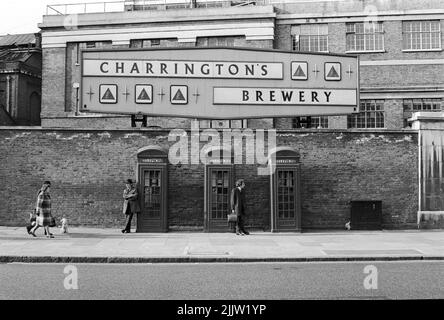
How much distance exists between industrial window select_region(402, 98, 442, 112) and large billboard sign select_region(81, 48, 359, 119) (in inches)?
475

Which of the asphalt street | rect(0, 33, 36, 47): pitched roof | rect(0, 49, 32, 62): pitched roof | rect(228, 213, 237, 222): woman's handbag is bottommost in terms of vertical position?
the asphalt street

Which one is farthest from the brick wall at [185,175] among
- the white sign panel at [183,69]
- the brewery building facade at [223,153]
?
the white sign panel at [183,69]

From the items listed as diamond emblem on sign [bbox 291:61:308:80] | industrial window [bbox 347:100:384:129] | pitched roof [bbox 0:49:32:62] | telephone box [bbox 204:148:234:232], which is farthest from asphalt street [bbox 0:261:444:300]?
pitched roof [bbox 0:49:32:62]

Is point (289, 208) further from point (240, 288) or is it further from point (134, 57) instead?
point (240, 288)

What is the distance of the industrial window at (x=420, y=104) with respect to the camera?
97.9 ft

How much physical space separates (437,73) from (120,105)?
1953 centimetres

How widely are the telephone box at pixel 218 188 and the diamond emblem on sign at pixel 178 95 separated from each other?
7.54ft

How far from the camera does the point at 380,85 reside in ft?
98.6

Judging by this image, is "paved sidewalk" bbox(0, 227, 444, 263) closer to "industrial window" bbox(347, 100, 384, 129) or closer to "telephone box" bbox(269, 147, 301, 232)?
"telephone box" bbox(269, 147, 301, 232)

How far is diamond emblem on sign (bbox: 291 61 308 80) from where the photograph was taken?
19141 millimetres

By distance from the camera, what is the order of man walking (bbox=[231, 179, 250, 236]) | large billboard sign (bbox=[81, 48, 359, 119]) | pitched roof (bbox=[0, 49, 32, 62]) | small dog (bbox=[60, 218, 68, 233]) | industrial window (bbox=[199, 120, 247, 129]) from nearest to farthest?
small dog (bbox=[60, 218, 68, 233]) → man walking (bbox=[231, 179, 250, 236]) → large billboard sign (bbox=[81, 48, 359, 119]) → industrial window (bbox=[199, 120, 247, 129]) → pitched roof (bbox=[0, 49, 32, 62])

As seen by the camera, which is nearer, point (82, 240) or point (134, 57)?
point (82, 240)

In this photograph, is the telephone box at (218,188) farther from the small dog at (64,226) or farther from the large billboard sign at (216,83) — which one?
the small dog at (64,226)
